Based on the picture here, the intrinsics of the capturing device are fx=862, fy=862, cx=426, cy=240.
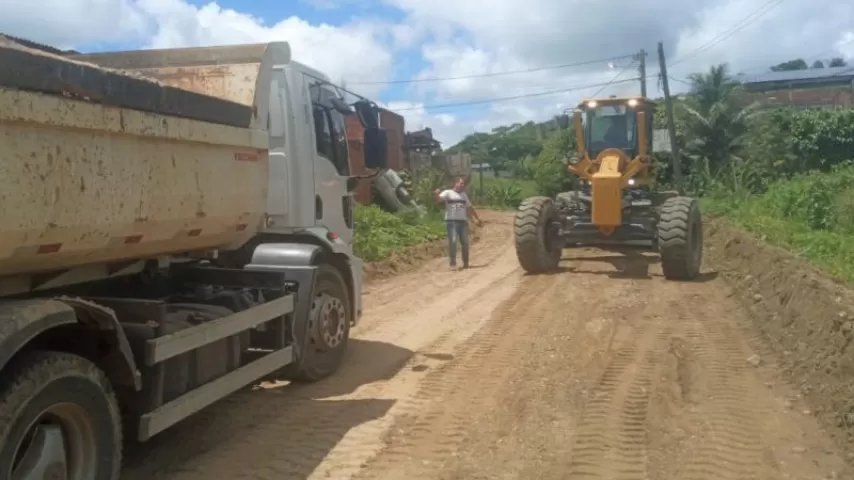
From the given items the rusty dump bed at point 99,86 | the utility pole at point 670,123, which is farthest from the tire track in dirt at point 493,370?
the utility pole at point 670,123

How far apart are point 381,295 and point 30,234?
8.58 metres

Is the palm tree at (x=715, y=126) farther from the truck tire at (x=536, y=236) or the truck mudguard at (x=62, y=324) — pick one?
the truck mudguard at (x=62, y=324)

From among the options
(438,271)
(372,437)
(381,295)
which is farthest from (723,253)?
(372,437)

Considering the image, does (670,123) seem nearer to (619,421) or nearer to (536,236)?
(536,236)

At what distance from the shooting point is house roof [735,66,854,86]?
190 ft

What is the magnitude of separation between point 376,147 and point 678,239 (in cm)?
663

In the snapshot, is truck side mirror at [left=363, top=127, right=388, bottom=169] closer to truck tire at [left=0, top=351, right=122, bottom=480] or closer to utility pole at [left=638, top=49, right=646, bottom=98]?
truck tire at [left=0, top=351, right=122, bottom=480]

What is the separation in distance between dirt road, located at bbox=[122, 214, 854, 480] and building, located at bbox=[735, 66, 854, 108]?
49746mm

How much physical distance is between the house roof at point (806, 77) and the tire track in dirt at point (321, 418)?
5386cm

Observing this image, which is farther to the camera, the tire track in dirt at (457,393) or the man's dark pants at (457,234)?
the man's dark pants at (457,234)

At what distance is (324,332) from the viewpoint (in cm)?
736

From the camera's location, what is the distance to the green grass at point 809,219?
1195cm

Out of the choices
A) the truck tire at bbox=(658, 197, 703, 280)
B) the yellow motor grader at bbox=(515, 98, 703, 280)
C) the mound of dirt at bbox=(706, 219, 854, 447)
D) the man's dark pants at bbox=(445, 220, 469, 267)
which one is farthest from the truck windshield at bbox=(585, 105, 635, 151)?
the mound of dirt at bbox=(706, 219, 854, 447)

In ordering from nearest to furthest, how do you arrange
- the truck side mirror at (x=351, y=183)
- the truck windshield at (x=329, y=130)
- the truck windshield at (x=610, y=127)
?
the truck windshield at (x=329, y=130) → the truck side mirror at (x=351, y=183) → the truck windshield at (x=610, y=127)
